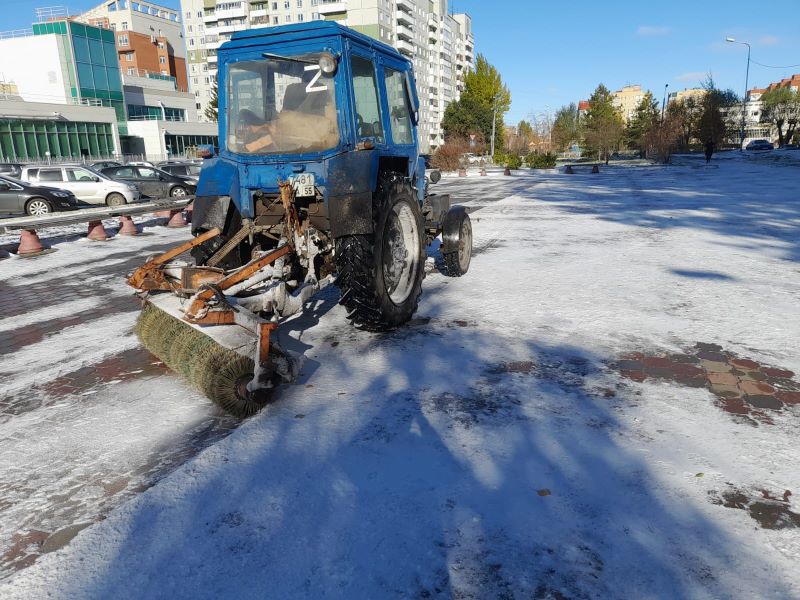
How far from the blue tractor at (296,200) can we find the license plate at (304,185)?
0.01m

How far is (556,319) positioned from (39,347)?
5358mm

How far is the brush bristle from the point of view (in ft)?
11.9

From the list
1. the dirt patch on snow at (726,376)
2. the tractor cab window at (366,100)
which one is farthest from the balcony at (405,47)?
the dirt patch on snow at (726,376)

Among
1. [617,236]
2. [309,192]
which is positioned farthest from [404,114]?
[617,236]

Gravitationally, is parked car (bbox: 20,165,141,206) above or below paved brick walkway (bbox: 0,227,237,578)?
above

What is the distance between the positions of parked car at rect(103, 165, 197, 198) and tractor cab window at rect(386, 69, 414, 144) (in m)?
16.6

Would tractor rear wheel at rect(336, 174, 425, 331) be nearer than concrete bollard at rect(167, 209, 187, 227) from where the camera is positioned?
Yes

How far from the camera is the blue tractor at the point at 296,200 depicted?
4.47 meters

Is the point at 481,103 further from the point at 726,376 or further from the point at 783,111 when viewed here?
the point at 726,376

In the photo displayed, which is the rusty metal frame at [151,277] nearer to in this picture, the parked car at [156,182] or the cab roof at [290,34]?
the cab roof at [290,34]

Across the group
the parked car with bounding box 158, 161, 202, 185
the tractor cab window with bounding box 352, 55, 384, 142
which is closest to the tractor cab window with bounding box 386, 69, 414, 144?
the tractor cab window with bounding box 352, 55, 384, 142

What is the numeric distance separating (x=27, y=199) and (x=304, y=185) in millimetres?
14988

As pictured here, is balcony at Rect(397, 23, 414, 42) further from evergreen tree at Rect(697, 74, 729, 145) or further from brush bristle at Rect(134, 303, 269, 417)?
brush bristle at Rect(134, 303, 269, 417)

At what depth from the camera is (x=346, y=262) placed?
462 centimetres
